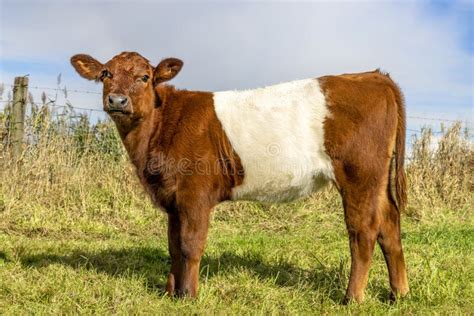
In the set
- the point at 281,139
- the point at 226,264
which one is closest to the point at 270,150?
the point at 281,139

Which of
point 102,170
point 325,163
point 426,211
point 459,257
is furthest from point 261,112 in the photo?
point 426,211

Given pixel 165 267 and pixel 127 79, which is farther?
pixel 165 267

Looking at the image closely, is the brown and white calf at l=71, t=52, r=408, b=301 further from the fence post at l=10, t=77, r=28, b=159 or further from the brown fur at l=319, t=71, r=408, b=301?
the fence post at l=10, t=77, r=28, b=159

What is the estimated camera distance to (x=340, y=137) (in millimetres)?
4551

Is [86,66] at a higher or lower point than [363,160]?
higher

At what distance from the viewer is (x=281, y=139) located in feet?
15.1

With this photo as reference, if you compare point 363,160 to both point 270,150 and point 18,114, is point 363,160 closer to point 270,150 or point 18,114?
point 270,150

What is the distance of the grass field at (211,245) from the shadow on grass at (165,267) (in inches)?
0.8

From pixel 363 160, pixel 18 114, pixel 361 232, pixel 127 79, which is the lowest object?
pixel 361 232

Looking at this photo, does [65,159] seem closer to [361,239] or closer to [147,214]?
[147,214]

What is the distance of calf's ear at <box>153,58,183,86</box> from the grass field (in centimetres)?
188

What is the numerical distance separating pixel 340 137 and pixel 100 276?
2.56 m

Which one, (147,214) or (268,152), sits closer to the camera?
(268,152)

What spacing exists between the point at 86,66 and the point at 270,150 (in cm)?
197
